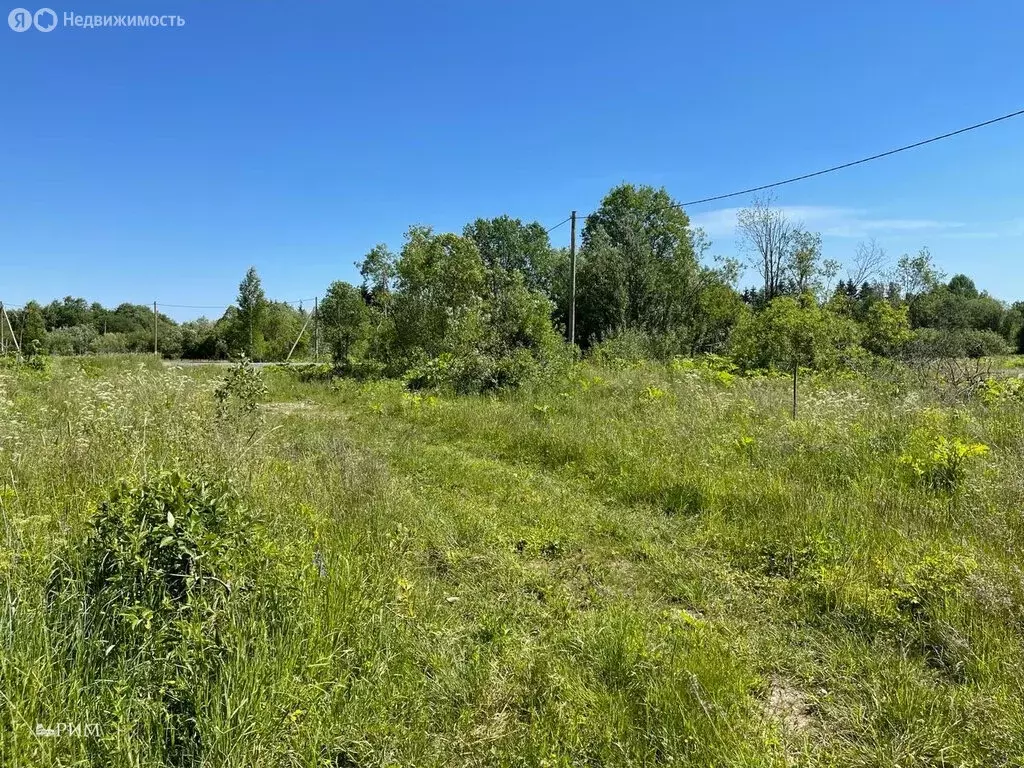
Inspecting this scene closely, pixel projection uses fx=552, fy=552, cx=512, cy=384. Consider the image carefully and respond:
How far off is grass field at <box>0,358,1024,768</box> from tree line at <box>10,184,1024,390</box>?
2.38 metres

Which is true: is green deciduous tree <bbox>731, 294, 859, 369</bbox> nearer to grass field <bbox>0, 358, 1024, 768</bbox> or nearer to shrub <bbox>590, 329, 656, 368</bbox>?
grass field <bbox>0, 358, 1024, 768</bbox>

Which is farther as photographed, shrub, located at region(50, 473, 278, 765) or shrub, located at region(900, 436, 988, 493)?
shrub, located at region(900, 436, 988, 493)

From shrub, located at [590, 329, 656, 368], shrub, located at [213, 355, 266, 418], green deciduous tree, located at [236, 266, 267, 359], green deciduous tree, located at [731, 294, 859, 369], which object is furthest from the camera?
green deciduous tree, located at [236, 266, 267, 359]

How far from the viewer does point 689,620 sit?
3176 mm

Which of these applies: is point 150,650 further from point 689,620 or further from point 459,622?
point 689,620

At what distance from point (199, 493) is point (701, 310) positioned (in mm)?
25488

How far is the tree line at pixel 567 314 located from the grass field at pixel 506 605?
2.38 metres

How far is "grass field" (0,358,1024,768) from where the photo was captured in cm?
209

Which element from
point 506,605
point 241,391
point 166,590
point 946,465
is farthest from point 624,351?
point 166,590

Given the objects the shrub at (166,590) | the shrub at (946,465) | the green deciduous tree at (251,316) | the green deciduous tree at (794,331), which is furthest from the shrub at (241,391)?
the green deciduous tree at (251,316)

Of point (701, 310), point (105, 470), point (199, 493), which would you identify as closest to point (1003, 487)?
point (199, 493)

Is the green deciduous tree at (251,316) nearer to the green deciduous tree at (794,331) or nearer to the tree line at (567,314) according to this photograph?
the tree line at (567,314)

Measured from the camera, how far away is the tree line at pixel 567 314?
13.1 m

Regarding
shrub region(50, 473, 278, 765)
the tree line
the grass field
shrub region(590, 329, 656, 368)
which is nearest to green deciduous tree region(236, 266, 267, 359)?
the tree line
